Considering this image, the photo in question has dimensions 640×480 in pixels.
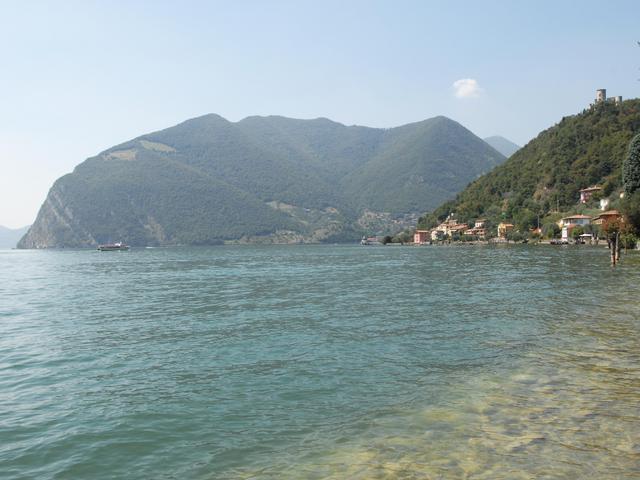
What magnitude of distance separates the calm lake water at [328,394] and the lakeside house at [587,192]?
144 meters

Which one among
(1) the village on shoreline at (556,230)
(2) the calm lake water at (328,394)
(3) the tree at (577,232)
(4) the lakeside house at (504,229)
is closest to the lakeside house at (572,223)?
(1) the village on shoreline at (556,230)

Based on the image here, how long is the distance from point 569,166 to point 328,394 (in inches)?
7103

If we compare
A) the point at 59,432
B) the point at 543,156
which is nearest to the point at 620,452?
the point at 59,432

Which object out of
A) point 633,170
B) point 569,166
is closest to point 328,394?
point 633,170

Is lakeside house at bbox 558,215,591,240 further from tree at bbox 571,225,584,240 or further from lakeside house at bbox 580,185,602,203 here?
lakeside house at bbox 580,185,602,203

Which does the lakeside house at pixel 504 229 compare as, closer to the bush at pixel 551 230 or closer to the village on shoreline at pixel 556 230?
the village on shoreline at pixel 556 230

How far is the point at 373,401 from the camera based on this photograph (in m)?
11.0

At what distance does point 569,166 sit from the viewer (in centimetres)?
16662

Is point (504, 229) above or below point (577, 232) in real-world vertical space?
above

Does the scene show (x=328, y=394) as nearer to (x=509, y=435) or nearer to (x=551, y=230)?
(x=509, y=435)

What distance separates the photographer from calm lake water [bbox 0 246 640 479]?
802 cm

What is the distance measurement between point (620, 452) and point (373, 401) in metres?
4.87

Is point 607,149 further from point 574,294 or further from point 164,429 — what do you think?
point 164,429

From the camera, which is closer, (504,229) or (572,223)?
(572,223)
